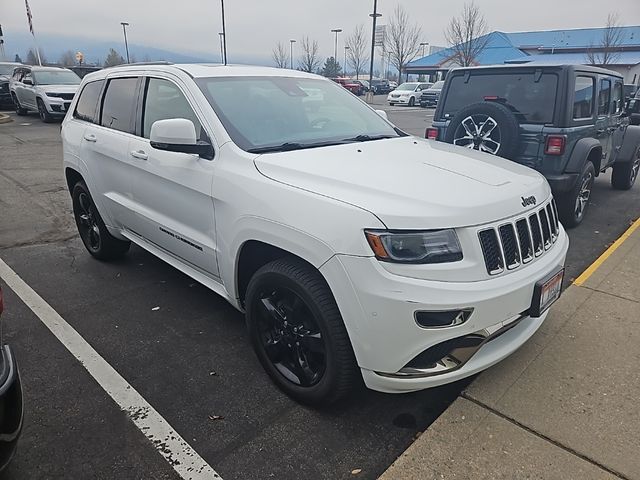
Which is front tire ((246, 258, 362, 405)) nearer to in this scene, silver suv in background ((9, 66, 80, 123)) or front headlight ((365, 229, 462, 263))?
front headlight ((365, 229, 462, 263))

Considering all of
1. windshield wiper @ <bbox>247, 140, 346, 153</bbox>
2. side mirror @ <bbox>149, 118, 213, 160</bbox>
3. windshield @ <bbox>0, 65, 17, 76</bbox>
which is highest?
windshield @ <bbox>0, 65, 17, 76</bbox>

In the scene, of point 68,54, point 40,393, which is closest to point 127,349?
point 40,393

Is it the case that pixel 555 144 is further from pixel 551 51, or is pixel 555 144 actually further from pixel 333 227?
pixel 551 51

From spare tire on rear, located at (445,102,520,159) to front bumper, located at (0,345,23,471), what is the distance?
4796mm

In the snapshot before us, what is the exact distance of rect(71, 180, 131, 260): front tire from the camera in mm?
4641

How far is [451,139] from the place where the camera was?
5.64 m

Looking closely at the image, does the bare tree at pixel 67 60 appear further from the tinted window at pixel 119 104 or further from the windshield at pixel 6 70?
the tinted window at pixel 119 104

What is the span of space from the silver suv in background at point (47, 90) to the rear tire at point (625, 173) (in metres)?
15.6

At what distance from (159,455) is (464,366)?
1566 millimetres

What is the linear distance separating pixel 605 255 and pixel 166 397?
4.42m

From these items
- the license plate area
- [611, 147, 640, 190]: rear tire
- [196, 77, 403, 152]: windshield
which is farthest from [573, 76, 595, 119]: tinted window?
the license plate area

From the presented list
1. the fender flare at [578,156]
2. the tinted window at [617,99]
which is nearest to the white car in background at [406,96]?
the tinted window at [617,99]

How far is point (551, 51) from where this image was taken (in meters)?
47.2

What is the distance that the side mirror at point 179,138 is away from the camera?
9.31 ft
